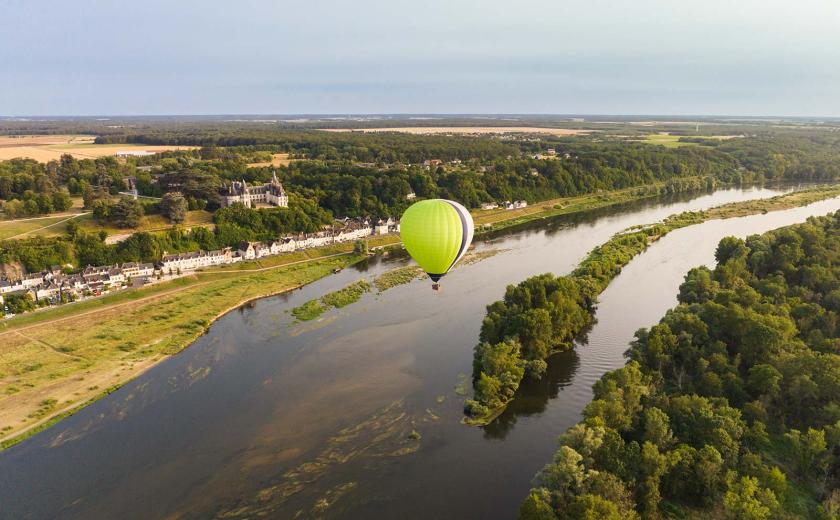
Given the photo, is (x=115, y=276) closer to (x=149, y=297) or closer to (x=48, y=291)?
(x=149, y=297)

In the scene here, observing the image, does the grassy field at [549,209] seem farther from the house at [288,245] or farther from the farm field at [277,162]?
the farm field at [277,162]

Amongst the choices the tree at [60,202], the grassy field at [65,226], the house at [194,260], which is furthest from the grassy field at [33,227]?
the house at [194,260]

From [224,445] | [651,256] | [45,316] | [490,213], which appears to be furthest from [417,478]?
[490,213]

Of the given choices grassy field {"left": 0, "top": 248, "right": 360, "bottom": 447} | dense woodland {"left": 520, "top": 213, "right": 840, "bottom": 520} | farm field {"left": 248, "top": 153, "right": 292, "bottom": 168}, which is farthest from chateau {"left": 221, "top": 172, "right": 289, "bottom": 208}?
dense woodland {"left": 520, "top": 213, "right": 840, "bottom": 520}

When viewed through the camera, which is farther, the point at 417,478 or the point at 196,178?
the point at 196,178

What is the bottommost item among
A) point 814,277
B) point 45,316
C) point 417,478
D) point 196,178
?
point 417,478

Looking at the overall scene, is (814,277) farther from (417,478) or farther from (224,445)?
(224,445)
